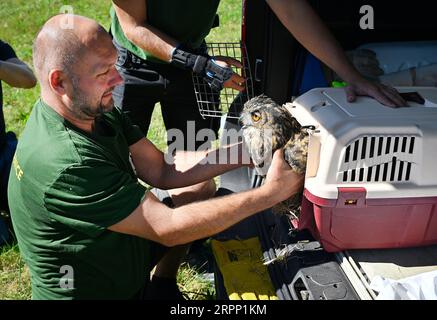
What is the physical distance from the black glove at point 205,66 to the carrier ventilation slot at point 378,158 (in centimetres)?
69

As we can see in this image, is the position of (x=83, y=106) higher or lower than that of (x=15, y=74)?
higher

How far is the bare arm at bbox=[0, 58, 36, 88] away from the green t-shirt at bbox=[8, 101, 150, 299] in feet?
4.50

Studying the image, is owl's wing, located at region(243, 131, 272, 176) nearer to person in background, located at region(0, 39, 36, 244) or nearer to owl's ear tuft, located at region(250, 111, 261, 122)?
owl's ear tuft, located at region(250, 111, 261, 122)

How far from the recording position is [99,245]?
5.81 feet

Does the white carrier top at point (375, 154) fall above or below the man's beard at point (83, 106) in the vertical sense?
below

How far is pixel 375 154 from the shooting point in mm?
1730

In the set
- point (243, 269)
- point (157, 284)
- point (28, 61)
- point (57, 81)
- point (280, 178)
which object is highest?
point (57, 81)

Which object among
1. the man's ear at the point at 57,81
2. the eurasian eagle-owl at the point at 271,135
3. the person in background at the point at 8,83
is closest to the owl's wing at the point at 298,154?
the eurasian eagle-owl at the point at 271,135

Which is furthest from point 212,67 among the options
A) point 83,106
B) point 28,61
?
point 28,61

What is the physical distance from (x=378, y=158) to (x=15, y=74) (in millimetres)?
2305

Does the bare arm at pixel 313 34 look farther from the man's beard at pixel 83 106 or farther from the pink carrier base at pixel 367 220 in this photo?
the man's beard at pixel 83 106

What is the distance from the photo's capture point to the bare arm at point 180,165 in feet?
7.28

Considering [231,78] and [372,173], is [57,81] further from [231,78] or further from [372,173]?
[372,173]

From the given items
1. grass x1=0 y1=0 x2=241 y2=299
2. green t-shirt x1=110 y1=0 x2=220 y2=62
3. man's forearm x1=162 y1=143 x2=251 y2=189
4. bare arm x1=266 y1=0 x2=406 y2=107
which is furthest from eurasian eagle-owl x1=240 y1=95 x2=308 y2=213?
grass x1=0 y1=0 x2=241 y2=299
